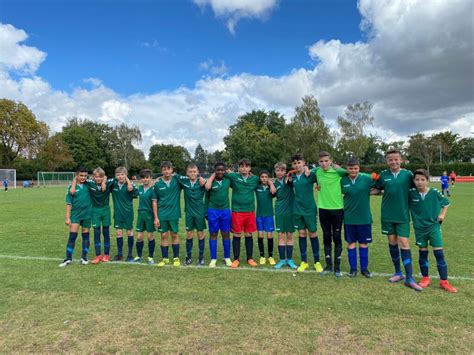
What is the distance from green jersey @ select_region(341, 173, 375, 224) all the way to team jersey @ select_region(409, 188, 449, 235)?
2.24 feet

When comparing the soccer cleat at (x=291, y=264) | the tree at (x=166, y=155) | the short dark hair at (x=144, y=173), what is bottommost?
the soccer cleat at (x=291, y=264)

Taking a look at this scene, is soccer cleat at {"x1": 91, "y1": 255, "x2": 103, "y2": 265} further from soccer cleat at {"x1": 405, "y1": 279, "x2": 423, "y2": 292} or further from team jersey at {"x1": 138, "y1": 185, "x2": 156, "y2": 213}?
soccer cleat at {"x1": 405, "y1": 279, "x2": 423, "y2": 292}

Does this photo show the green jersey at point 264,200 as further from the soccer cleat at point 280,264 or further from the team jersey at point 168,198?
the team jersey at point 168,198

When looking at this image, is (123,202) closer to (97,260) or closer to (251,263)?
(97,260)

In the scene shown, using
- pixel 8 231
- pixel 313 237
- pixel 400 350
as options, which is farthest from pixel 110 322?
pixel 8 231

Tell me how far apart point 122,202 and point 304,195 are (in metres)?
3.62

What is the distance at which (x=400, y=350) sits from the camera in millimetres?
3324

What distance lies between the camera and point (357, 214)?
5543mm

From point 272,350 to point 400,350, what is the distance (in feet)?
4.15

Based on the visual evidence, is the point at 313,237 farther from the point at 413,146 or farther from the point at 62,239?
the point at 413,146

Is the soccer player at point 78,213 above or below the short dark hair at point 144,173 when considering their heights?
below

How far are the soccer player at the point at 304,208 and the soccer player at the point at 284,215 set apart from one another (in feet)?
0.65

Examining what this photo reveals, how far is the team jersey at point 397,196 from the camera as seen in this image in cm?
525

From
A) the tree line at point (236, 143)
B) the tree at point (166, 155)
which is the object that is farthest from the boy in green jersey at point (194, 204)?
the tree at point (166, 155)
